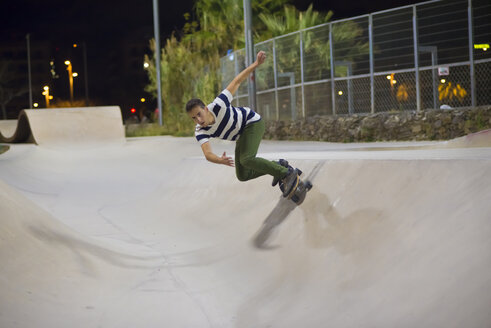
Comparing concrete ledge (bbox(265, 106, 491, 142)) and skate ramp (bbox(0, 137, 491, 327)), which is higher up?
concrete ledge (bbox(265, 106, 491, 142))

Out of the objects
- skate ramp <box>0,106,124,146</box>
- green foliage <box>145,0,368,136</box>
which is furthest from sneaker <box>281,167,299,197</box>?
skate ramp <box>0,106,124,146</box>

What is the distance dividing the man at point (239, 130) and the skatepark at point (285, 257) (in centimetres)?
53

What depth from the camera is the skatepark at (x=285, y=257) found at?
4.48m

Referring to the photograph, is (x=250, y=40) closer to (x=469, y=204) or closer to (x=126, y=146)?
(x=126, y=146)

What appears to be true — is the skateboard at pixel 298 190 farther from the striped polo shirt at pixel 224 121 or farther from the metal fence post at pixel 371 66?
the metal fence post at pixel 371 66

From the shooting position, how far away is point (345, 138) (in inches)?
696

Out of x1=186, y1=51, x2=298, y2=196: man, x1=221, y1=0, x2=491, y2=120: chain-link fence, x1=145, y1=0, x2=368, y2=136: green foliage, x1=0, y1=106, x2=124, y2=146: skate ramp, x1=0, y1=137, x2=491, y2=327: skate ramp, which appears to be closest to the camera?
x1=0, y1=137, x2=491, y2=327: skate ramp

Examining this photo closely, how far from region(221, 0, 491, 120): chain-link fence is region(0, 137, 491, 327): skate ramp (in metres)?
7.83

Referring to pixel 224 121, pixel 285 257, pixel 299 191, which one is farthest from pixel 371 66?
pixel 285 257

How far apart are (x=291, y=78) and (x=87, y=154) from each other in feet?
21.7

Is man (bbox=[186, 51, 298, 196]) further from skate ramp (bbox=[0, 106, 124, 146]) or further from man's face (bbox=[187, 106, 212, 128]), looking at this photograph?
skate ramp (bbox=[0, 106, 124, 146])

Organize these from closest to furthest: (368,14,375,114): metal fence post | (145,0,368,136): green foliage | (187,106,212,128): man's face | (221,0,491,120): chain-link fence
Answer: (187,106,212,128): man's face < (221,0,491,120): chain-link fence < (368,14,375,114): metal fence post < (145,0,368,136): green foliage

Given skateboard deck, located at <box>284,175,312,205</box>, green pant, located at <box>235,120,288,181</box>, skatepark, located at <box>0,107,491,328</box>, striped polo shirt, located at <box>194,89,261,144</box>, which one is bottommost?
skatepark, located at <box>0,107,491,328</box>

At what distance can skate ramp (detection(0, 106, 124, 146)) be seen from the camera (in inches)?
856
